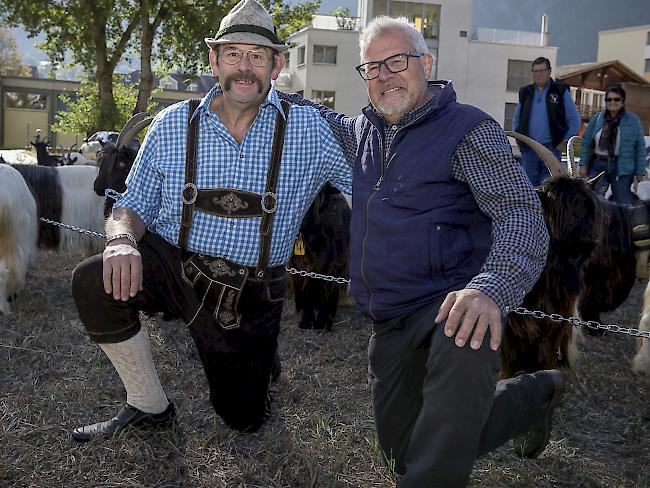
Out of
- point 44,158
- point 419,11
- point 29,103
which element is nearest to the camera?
point 44,158

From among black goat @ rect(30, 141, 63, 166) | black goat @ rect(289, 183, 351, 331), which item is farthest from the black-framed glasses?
black goat @ rect(30, 141, 63, 166)

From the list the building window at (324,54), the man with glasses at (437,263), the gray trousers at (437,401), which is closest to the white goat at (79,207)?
the man with glasses at (437,263)

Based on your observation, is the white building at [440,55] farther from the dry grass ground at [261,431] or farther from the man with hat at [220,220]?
the man with hat at [220,220]

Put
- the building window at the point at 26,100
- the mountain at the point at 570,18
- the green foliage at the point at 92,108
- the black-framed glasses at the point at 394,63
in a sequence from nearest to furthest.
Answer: the black-framed glasses at the point at 394,63, the green foliage at the point at 92,108, the building window at the point at 26,100, the mountain at the point at 570,18

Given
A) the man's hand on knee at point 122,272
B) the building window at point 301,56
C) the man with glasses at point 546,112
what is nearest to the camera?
the man's hand on knee at point 122,272

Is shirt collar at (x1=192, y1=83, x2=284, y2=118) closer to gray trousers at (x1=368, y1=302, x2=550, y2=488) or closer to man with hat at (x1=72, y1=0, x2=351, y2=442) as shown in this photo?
man with hat at (x1=72, y1=0, x2=351, y2=442)

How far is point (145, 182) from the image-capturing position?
10.6ft

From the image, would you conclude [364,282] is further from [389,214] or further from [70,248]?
[70,248]

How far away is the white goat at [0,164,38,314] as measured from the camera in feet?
17.6

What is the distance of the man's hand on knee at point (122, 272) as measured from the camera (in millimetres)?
2824

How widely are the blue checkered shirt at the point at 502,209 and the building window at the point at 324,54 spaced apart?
111 feet

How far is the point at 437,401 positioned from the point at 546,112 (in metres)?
5.37

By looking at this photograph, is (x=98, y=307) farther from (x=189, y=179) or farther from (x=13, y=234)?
(x=13, y=234)

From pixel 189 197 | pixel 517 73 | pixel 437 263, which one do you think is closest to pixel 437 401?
pixel 437 263
